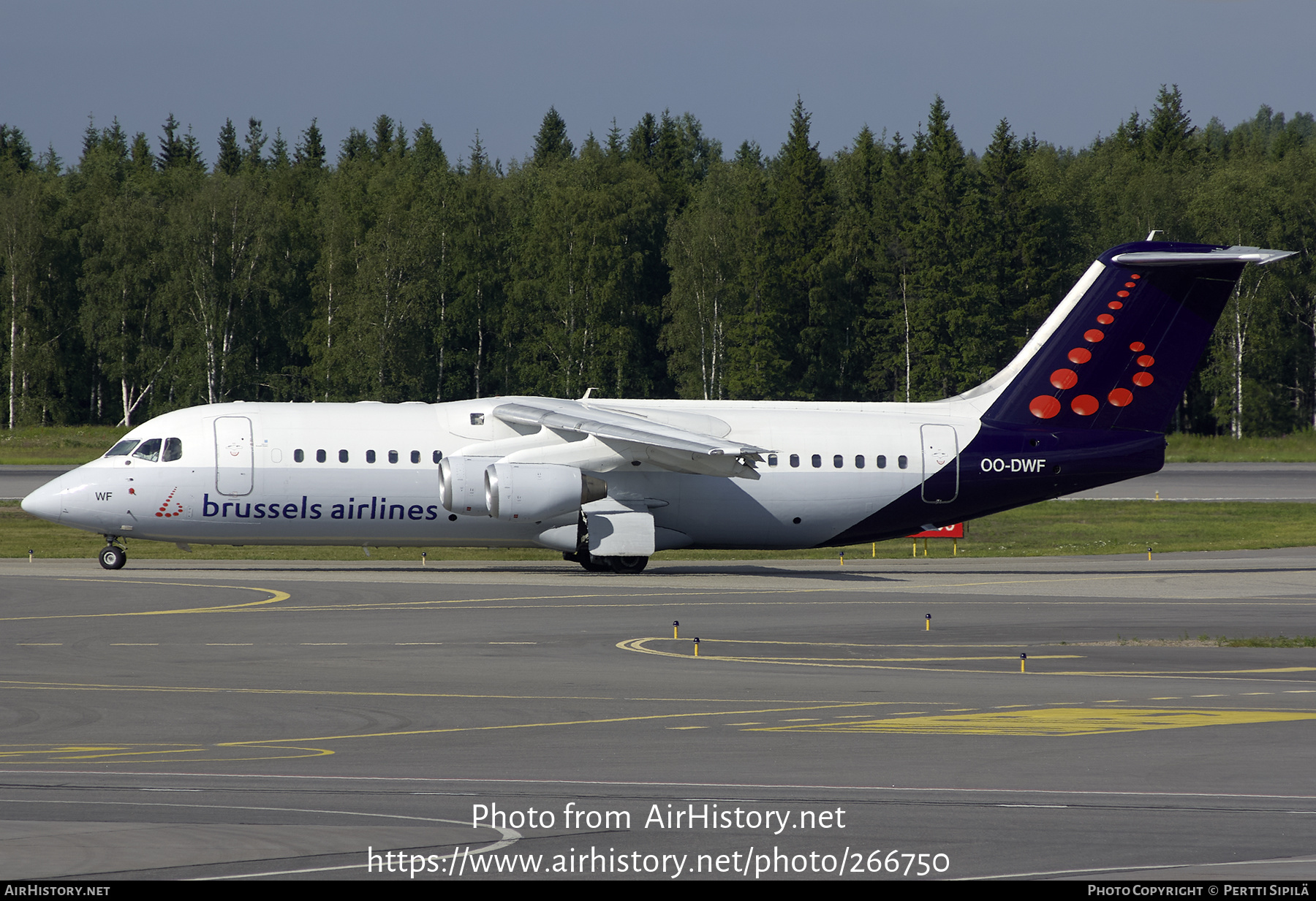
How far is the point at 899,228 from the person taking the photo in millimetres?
95125

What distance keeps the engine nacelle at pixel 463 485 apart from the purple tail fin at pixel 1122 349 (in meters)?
12.1

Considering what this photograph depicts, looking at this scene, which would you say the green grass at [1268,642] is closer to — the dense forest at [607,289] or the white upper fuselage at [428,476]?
the white upper fuselage at [428,476]

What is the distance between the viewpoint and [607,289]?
88.3m

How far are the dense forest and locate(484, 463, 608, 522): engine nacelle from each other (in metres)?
53.9

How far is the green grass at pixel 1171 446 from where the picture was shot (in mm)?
71188

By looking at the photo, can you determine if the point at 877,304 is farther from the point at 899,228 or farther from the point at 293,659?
the point at 293,659

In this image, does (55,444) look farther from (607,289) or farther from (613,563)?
(613,563)

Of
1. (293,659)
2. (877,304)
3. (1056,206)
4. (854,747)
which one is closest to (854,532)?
(293,659)

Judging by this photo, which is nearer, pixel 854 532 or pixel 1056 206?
pixel 854 532

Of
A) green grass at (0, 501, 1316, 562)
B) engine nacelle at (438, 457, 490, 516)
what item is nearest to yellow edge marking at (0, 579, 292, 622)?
engine nacelle at (438, 457, 490, 516)

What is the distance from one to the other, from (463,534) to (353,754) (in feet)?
60.6

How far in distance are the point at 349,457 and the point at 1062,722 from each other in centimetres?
1959

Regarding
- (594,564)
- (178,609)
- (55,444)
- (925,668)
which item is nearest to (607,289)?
(55,444)
